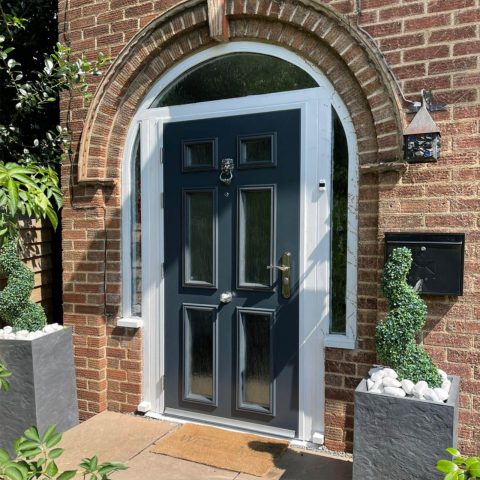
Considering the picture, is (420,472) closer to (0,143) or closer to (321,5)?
(321,5)

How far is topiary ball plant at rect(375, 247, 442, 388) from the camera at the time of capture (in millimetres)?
2309

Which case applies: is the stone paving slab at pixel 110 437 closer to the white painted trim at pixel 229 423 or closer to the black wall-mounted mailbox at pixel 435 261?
the white painted trim at pixel 229 423

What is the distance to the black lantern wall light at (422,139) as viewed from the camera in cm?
253

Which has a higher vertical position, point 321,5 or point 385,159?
point 321,5

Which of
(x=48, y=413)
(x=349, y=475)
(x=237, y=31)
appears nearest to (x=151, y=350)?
(x=48, y=413)

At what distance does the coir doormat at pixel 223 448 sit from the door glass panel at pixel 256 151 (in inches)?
73.6

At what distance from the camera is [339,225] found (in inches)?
117

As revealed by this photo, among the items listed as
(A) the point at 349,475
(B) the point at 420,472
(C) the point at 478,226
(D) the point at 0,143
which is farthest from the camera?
(D) the point at 0,143

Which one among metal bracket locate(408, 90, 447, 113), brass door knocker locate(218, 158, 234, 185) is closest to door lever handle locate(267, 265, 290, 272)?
brass door knocker locate(218, 158, 234, 185)

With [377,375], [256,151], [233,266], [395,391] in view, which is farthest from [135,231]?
A: [395,391]

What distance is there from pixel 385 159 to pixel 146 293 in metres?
1.99

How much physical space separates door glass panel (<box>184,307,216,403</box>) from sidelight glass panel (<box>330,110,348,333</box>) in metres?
0.90

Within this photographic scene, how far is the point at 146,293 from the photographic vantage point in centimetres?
354

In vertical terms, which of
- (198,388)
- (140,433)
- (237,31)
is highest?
(237,31)
